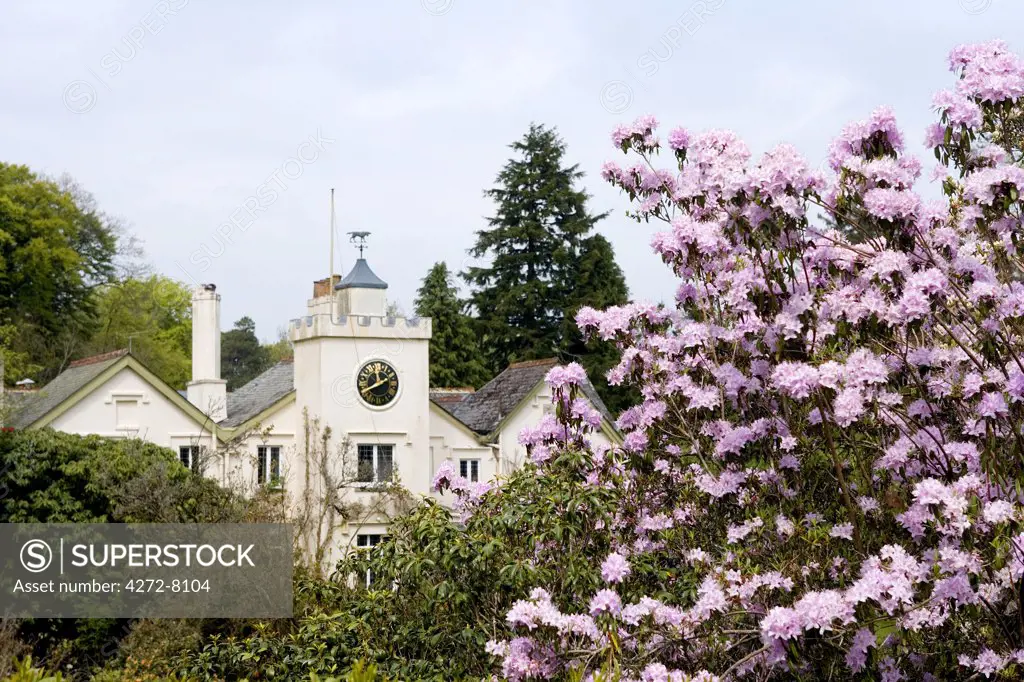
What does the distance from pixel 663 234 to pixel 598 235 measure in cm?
3871

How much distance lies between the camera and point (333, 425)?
31094 mm

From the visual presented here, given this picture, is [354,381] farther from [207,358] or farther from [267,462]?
[207,358]

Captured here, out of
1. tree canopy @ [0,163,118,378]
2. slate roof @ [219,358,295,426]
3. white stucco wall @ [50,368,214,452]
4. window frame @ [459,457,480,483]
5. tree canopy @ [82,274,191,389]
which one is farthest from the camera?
tree canopy @ [82,274,191,389]

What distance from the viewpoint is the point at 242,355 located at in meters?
81.9

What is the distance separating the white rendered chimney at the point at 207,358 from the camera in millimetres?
31406

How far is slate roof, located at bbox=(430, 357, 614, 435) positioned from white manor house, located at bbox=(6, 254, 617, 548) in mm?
85

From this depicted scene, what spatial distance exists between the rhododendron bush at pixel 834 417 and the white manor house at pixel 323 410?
21.6 metres

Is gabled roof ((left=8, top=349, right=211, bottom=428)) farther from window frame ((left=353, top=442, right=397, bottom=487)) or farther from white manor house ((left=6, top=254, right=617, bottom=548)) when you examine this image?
window frame ((left=353, top=442, right=397, bottom=487))

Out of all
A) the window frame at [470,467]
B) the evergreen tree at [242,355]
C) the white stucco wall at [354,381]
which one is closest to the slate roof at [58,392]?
the white stucco wall at [354,381]

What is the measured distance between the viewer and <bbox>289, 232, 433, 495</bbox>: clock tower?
3125cm

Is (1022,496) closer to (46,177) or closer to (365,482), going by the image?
(365,482)

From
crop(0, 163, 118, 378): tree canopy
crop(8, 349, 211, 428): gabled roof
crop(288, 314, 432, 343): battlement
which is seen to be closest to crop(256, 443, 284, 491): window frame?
crop(8, 349, 211, 428): gabled roof

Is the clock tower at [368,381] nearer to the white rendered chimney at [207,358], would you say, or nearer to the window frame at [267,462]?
the window frame at [267,462]

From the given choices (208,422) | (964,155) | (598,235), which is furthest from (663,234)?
(598,235)
